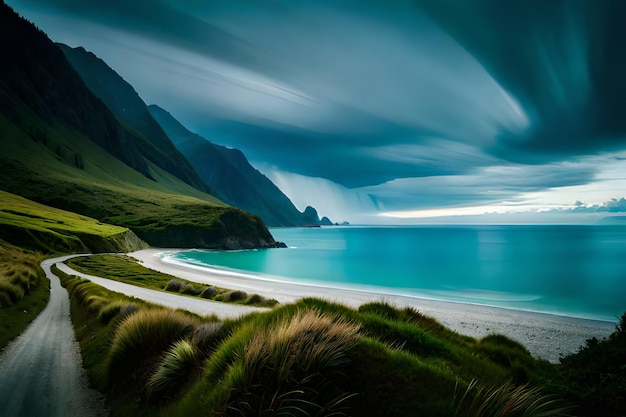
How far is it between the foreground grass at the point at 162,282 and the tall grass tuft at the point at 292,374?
109ft

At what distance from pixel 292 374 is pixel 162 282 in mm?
56321

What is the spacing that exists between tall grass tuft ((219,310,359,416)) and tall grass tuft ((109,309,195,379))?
19.6 feet

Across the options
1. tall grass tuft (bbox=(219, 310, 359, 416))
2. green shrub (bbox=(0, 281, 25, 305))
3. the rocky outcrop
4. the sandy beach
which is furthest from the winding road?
the rocky outcrop

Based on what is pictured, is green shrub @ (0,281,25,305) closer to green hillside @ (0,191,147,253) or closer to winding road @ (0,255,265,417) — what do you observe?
winding road @ (0,255,265,417)

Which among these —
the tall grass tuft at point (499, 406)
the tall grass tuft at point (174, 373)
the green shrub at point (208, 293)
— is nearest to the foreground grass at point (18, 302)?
the green shrub at point (208, 293)

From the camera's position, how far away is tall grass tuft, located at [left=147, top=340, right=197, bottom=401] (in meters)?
8.23

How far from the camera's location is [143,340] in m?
11.0

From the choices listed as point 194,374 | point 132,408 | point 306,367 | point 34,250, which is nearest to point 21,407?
point 132,408

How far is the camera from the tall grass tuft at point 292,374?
5160mm

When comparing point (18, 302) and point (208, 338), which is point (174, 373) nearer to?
point (208, 338)

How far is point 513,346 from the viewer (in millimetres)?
14055

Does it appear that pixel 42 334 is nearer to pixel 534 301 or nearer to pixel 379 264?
pixel 534 301

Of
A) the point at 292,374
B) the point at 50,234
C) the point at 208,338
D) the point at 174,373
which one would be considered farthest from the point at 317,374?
the point at 50,234

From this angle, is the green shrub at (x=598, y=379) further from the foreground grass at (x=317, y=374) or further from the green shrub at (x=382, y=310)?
the green shrub at (x=382, y=310)
